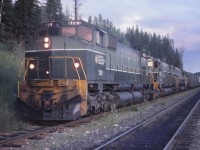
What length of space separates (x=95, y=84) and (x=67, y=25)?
2.48 metres

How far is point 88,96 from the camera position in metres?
12.4

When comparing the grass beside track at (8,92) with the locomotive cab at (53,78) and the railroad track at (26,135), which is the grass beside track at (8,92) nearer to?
the locomotive cab at (53,78)

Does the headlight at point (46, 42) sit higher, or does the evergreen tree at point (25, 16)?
the evergreen tree at point (25, 16)

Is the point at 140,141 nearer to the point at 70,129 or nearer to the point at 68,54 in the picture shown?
the point at 70,129

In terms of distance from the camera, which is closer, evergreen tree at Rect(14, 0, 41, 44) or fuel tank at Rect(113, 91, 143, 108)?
fuel tank at Rect(113, 91, 143, 108)

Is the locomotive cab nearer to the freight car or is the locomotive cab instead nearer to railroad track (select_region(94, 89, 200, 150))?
the freight car

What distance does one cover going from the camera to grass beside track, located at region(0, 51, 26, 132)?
10.9m

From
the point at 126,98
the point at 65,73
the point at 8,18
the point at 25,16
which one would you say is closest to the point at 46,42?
the point at 65,73

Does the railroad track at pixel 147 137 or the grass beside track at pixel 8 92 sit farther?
the grass beside track at pixel 8 92

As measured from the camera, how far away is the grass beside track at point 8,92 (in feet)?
35.9

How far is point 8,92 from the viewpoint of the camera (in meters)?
14.2

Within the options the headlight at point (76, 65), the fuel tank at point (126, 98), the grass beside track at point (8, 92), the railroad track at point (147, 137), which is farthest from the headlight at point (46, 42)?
the fuel tank at point (126, 98)

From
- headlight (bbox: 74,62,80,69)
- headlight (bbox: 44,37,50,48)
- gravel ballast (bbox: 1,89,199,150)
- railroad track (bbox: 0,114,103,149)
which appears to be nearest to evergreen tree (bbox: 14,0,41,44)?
headlight (bbox: 44,37,50,48)

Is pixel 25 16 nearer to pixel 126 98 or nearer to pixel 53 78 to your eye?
pixel 126 98
